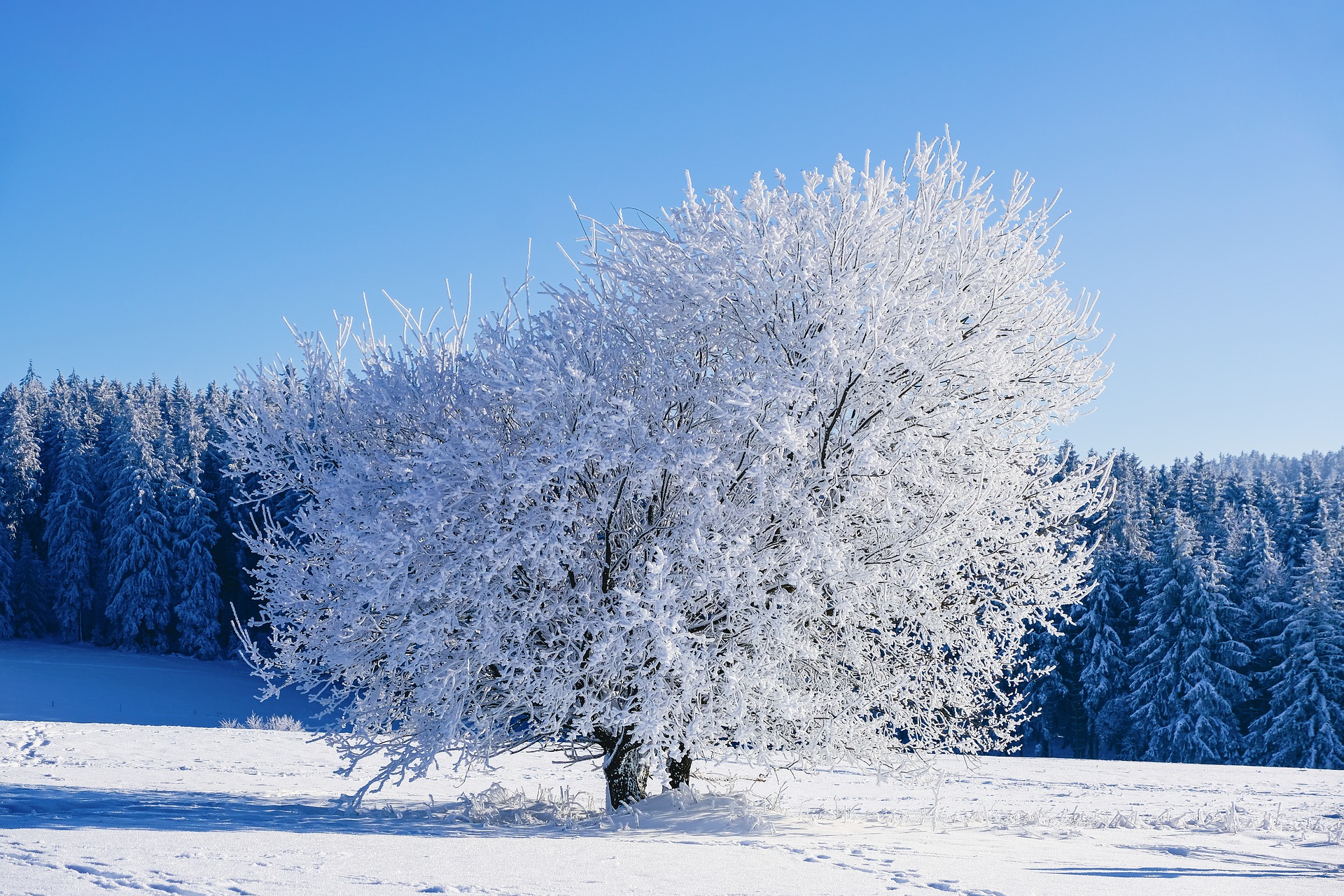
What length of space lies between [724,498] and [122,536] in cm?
5021

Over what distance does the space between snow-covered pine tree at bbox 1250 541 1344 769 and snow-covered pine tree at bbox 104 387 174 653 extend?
52.3 m

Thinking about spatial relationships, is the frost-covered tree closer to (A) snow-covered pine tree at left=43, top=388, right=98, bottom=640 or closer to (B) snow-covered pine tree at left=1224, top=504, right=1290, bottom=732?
(A) snow-covered pine tree at left=43, top=388, right=98, bottom=640

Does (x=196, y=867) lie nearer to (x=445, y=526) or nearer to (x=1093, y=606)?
(x=445, y=526)

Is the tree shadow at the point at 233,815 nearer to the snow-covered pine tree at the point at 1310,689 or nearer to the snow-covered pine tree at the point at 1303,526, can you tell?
the snow-covered pine tree at the point at 1310,689

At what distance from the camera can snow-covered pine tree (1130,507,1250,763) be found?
38.8 m

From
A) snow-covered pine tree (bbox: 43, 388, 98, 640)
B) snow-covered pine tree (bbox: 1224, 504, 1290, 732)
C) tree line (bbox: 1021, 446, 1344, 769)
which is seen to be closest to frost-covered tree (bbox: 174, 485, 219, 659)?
snow-covered pine tree (bbox: 43, 388, 98, 640)

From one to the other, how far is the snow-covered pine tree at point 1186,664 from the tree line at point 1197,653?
0.06 m

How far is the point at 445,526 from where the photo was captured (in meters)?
8.35

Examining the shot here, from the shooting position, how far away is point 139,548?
1918 inches

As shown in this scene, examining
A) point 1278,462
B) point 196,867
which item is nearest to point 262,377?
point 196,867

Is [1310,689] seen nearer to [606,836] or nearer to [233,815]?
[606,836]

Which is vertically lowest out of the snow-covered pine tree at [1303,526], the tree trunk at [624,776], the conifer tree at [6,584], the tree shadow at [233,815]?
the tree shadow at [233,815]

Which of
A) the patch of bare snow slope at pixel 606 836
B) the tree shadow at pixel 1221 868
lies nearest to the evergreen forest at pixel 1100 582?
the patch of bare snow slope at pixel 606 836

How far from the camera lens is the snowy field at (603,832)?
6.40 meters
